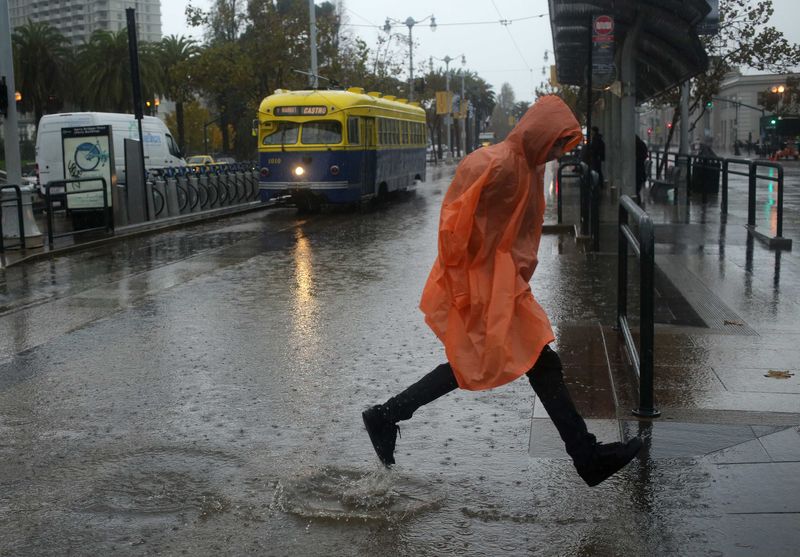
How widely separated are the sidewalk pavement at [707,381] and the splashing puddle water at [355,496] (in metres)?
0.84

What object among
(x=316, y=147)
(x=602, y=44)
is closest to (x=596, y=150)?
(x=316, y=147)

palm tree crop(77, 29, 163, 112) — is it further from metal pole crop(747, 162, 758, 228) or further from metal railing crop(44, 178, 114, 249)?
metal pole crop(747, 162, 758, 228)

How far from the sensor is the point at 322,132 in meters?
23.6

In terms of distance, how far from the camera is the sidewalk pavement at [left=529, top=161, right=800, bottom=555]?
4371mm

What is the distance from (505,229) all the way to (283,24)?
40.2 metres

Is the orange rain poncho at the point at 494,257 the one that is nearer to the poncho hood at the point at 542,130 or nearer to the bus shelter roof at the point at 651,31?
the poncho hood at the point at 542,130

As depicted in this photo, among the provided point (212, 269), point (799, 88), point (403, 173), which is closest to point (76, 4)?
point (799, 88)

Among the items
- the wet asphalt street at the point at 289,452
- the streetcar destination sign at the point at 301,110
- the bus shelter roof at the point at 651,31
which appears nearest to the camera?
the wet asphalt street at the point at 289,452

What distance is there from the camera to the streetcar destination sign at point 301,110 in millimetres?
23625

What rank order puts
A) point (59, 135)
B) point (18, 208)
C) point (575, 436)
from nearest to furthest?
point (575, 436) → point (18, 208) → point (59, 135)

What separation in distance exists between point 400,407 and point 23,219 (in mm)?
12753

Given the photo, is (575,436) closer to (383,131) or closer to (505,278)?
(505,278)

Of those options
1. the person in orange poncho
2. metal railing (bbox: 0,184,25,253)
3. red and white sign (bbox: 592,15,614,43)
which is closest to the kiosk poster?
metal railing (bbox: 0,184,25,253)

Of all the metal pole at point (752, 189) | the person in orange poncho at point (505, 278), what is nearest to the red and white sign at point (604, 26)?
the metal pole at point (752, 189)
